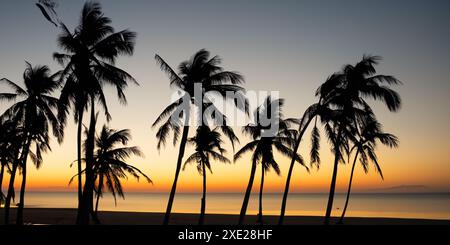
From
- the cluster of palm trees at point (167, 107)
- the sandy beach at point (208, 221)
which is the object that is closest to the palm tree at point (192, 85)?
the cluster of palm trees at point (167, 107)

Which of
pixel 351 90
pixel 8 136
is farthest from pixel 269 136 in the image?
pixel 8 136

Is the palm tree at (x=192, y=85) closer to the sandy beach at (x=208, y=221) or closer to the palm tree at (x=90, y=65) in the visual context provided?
the palm tree at (x=90, y=65)

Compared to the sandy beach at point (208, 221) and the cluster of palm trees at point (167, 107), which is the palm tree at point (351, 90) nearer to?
the cluster of palm trees at point (167, 107)

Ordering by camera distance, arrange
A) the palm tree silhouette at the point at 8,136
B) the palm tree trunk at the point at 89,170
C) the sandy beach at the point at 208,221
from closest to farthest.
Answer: the palm tree trunk at the point at 89,170, the palm tree silhouette at the point at 8,136, the sandy beach at the point at 208,221

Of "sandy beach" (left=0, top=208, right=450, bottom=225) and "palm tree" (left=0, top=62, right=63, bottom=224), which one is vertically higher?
"palm tree" (left=0, top=62, right=63, bottom=224)

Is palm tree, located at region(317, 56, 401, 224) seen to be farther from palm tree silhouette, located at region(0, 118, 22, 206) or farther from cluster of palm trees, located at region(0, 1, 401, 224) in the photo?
palm tree silhouette, located at region(0, 118, 22, 206)

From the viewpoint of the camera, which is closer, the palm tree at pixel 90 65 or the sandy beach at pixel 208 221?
the palm tree at pixel 90 65

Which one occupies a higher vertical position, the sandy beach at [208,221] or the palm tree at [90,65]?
the palm tree at [90,65]

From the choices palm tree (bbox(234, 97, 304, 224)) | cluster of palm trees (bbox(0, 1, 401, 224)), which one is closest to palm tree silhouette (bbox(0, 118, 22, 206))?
cluster of palm trees (bbox(0, 1, 401, 224))

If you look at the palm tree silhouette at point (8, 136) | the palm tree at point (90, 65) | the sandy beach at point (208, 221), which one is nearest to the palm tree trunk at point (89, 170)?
the palm tree at point (90, 65)

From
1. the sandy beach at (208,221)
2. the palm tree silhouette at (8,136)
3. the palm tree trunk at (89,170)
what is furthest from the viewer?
the sandy beach at (208,221)
